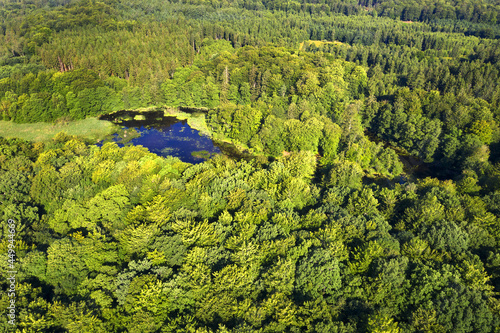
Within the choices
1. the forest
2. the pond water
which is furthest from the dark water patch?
the forest

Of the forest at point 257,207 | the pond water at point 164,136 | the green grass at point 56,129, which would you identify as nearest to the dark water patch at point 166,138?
the pond water at point 164,136

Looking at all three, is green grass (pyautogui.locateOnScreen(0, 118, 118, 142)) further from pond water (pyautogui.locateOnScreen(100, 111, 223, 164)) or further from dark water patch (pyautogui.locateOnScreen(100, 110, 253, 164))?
pond water (pyautogui.locateOnScreen(100, 111, 223, 164))

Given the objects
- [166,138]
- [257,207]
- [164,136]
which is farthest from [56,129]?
[257,207]

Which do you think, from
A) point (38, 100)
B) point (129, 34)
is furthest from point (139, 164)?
point (129, 34)

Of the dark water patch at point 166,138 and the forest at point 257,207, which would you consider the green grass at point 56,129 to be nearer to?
the forest at point 257,207

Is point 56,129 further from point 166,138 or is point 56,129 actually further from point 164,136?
point 166,138

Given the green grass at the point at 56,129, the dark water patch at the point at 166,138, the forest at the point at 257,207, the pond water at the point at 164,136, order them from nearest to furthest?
the forest at the point at 257,207 < the pond water at the point at 164,136 < the dark water patch at the point at 166,138 < the green grass at the point at 56,129
